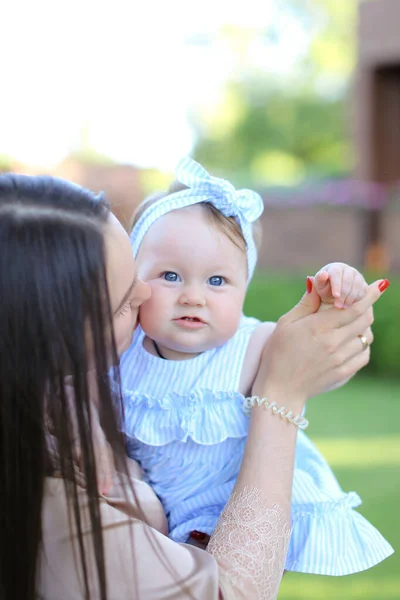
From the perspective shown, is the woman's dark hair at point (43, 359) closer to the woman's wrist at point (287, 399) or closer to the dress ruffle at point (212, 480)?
the woman's wrist at point (287, 399)

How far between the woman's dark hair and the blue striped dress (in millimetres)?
540

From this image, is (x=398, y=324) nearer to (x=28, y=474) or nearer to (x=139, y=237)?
(x=139, y=237)

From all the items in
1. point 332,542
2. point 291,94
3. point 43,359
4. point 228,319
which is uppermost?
point 291,94

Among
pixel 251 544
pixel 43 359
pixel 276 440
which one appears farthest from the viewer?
pixel 276 440

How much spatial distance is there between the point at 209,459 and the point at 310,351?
43cm

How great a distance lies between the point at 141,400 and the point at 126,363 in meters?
0.12

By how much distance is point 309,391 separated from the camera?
1614 mm

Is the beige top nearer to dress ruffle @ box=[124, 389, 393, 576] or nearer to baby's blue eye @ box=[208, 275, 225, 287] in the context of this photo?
dress ruffle @ box=[124, 389, 393, 576]

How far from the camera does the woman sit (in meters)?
1.21

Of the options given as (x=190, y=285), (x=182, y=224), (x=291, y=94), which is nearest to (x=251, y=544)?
(x=190, y=285)

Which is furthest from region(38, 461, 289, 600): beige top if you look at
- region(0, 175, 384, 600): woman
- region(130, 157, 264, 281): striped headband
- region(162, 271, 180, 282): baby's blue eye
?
region(130, 157, 264, 281): striped headband

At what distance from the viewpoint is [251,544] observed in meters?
1.44

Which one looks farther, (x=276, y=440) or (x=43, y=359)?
(x=276, y=440)

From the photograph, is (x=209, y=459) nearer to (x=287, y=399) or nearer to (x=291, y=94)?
(x=287, y=399)
